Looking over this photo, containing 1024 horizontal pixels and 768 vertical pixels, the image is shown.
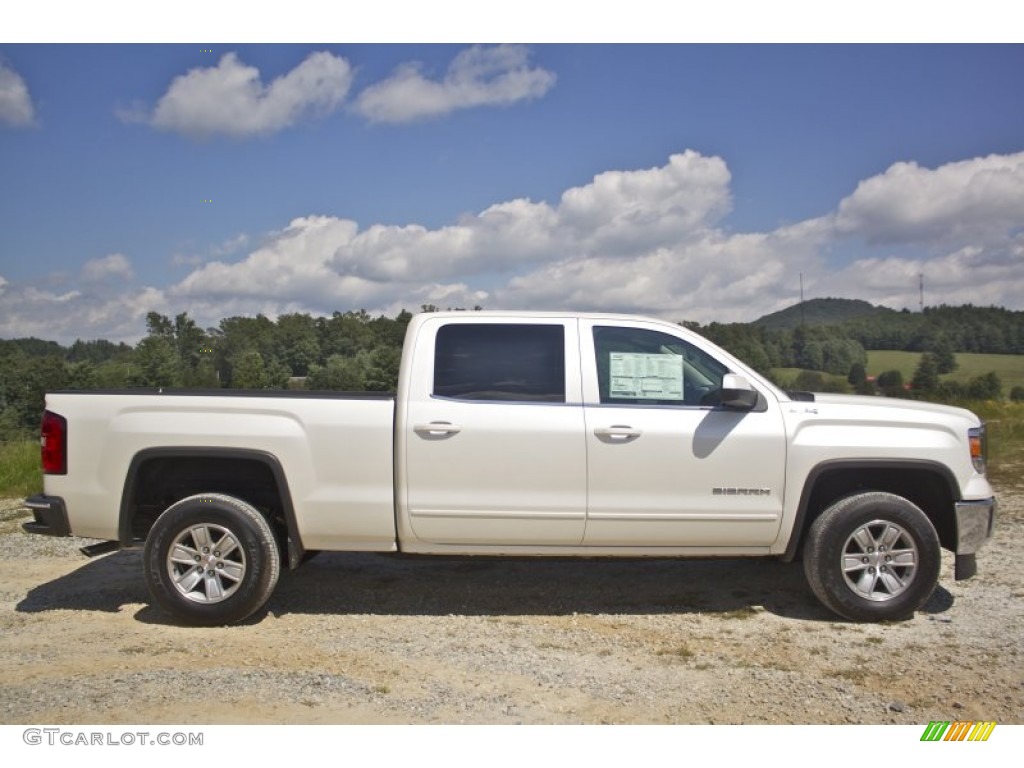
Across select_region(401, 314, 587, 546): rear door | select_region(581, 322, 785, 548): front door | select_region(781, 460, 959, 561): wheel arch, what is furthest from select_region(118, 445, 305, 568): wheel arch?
select_region(781, 460, 959, 561): wheel arch

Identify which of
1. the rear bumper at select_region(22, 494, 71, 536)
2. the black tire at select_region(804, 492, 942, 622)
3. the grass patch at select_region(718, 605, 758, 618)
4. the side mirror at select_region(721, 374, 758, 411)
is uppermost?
the side mirror at select_region(721, 374, 758, 411)

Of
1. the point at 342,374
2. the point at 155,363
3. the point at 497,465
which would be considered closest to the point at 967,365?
the point at 155,363

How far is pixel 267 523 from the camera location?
5.11 m

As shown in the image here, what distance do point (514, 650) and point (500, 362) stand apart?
168cm

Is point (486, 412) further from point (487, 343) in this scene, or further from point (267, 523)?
point (267, 523)

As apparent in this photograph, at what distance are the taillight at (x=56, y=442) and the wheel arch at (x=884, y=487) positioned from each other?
442 cm

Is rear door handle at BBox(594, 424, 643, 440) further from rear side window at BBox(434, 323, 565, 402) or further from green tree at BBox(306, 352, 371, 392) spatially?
green tree at BBox(306, 352, 371, 392)

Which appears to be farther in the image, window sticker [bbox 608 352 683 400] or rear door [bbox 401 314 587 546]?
window sticker [bbox 608 352 683 400]

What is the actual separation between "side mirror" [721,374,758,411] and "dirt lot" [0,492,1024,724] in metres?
1.33

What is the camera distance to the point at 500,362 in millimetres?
5180

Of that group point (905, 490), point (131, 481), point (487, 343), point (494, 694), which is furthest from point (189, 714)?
point (905, 490)

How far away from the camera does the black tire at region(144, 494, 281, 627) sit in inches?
198

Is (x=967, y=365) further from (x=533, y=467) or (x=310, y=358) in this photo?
(x=533, y=467)

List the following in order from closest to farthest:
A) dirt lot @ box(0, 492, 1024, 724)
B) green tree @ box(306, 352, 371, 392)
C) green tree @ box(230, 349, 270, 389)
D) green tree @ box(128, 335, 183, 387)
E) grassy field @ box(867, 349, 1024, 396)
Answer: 1. dirt lot @ box(0, 492, 1024, 724)
2. green tree @ box(306, 352, 371, 392)
3. green tree @ box(230, 349, 270, 389)
4. green tree @ box(128, 335, 183, 387)
5. grassy field @ box(867, 349, 1024, 396)
